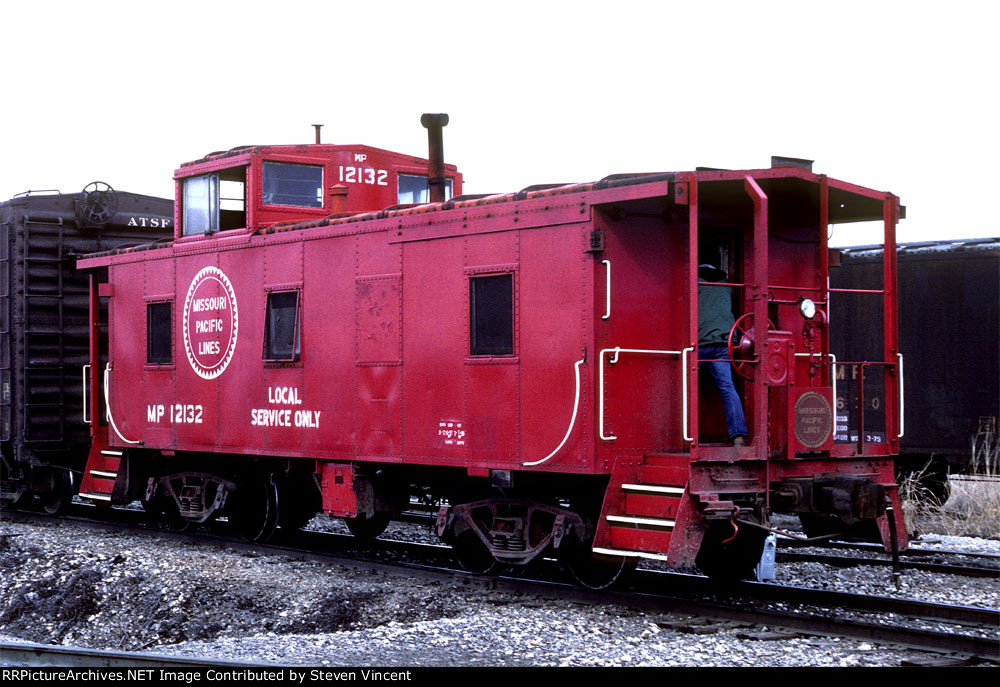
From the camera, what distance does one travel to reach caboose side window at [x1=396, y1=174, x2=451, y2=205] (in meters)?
13.5

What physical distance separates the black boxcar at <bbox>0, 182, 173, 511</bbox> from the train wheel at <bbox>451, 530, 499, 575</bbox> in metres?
6.85

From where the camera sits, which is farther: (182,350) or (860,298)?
(860,298)

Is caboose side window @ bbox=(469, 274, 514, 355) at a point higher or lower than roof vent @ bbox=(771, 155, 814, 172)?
lower

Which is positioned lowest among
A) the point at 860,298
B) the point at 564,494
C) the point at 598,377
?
the point at 564,494

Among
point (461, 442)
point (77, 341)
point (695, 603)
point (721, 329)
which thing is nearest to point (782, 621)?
point (695, 603)

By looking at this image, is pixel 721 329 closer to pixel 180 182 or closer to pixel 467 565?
pixel 467 565

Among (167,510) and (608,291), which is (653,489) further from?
(167,510)

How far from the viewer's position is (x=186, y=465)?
1353cm

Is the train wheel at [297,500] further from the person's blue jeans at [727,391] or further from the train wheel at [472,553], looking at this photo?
the person's blue jeans at [727,391]

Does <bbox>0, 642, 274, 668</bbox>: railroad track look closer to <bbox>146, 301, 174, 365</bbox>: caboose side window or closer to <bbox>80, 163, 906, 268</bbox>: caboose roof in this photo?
<bbox>80, 163, 906, 268</bbox>: caboose roof

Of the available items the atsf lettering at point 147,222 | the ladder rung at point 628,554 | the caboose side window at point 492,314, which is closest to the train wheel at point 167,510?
the atsf lettering at point 147,222

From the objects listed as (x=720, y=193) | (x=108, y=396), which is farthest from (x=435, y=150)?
(x=108, y=396)

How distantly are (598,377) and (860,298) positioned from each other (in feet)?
25.7

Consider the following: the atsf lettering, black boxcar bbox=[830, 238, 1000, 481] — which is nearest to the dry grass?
black boxcar bbox=[830, 238, 1000, 481]
